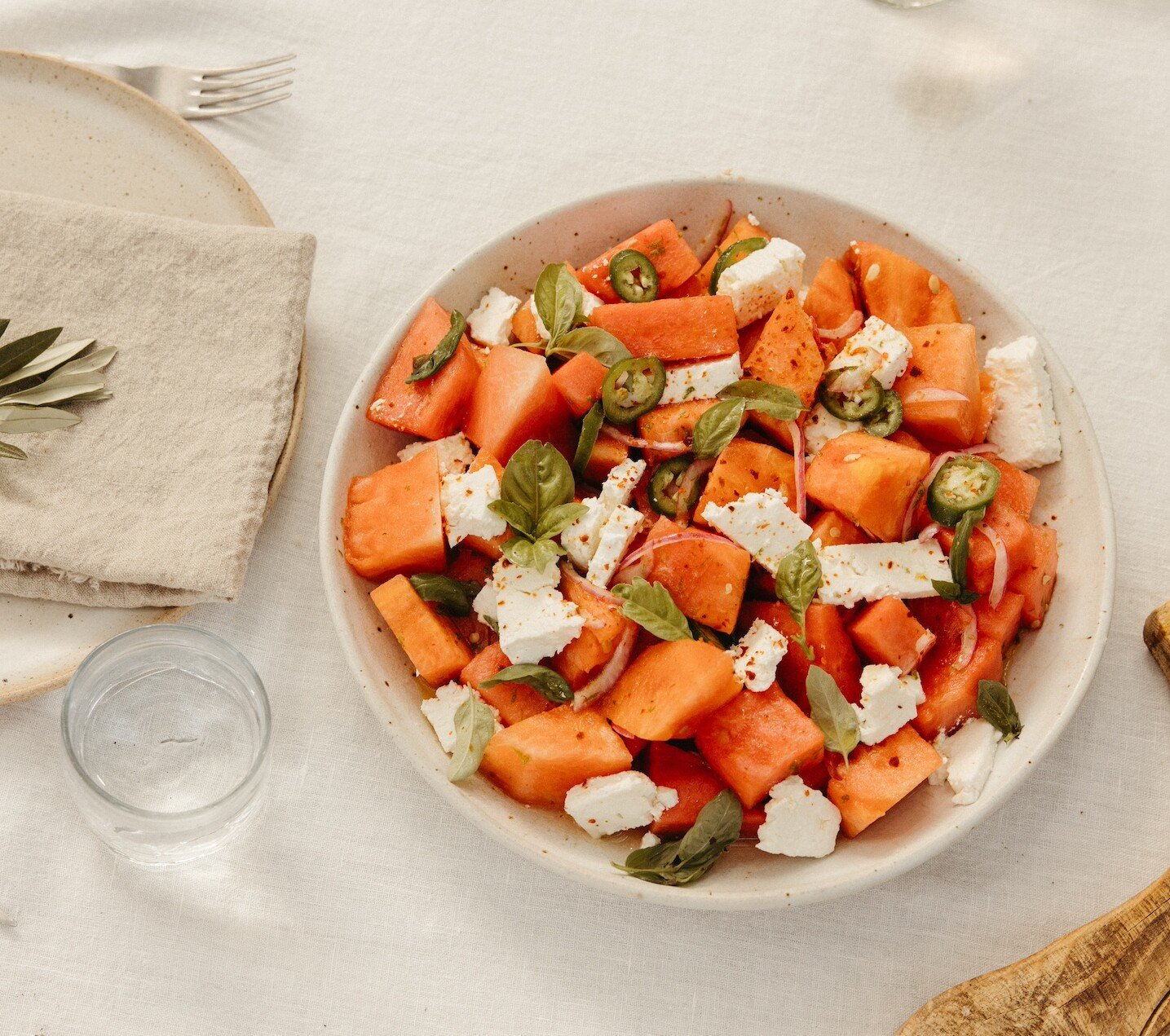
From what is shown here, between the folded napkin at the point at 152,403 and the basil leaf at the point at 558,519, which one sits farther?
the folded napkin at the point at 152,403

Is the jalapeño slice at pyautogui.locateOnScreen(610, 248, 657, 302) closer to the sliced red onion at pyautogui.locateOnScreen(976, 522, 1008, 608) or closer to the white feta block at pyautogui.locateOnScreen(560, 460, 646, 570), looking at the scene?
the white feta block at pyautogui.locateOnScreen(560, 460, 646, 570)

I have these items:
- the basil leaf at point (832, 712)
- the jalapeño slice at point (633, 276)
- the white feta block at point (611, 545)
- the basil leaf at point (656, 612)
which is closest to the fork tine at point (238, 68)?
the jalapeño slice at point (633, 276)

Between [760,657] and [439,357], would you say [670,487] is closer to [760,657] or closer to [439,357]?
[760,657]

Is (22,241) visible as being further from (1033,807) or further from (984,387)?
(1033,807)

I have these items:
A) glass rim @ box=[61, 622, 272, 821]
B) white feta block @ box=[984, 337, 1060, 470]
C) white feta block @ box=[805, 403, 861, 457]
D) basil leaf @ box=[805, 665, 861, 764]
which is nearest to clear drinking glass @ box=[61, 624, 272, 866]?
glass rim @ box=[61, 622, 272, 821]

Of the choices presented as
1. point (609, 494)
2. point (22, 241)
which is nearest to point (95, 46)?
point (22, 241)

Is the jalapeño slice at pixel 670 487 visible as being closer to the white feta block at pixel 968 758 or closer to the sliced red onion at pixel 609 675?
the sliced red onion at pixel 609 675
